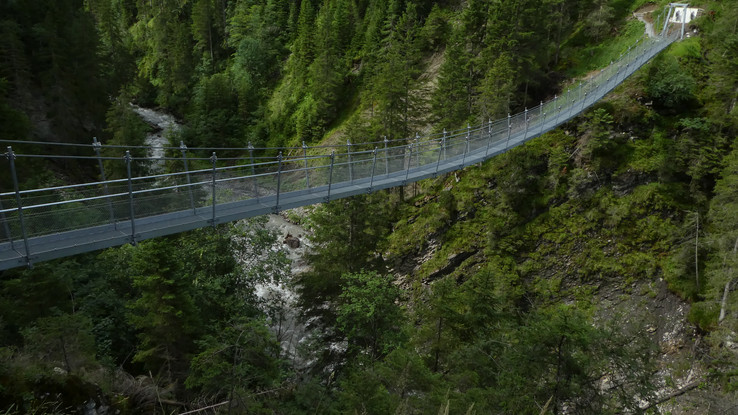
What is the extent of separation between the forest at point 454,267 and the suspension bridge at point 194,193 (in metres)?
1.46

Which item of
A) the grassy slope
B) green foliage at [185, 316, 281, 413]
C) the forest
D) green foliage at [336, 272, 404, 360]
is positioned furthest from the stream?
the grassy slope

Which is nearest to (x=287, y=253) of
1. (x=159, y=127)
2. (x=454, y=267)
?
(x=454, y=267)

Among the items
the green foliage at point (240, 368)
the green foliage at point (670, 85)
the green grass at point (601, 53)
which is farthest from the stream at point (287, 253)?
the green grass at point (601, 53)

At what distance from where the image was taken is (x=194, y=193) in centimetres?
715

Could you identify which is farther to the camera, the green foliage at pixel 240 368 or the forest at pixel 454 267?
the forest at pixel 454 267

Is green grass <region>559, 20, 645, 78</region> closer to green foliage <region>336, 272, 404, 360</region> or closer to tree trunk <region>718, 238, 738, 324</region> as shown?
tree trunk <region>718, 238, 738, 324</region>

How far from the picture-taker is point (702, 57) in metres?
14.4

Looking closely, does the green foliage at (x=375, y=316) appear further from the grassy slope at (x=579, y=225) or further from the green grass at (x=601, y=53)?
the green grass at (x=601, y=53)

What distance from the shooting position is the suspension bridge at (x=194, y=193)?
560 cm

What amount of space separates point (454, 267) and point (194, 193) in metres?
10.2

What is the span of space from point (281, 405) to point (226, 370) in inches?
53.5

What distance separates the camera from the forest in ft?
19.4

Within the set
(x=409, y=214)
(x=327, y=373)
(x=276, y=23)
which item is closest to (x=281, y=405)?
(x=327, y=373)

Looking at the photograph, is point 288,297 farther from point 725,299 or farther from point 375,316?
point 725,299
